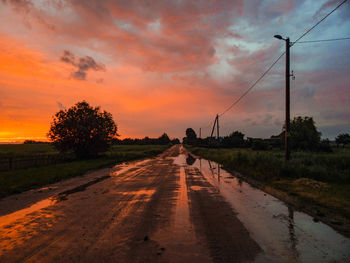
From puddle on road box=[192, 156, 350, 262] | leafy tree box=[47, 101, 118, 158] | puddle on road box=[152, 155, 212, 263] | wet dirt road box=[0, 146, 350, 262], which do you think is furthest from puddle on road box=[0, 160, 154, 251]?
leafy tree box=[47, 101, 118, 158]

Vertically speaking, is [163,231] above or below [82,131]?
below

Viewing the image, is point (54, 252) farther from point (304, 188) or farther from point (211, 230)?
point (304, 188)

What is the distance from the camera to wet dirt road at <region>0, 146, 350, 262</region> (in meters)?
3.96

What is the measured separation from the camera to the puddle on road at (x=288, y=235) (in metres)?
3.96

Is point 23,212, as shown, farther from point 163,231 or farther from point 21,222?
point 163,231

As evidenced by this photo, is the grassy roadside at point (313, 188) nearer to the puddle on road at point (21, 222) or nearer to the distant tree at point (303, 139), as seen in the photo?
the puddle on road at point (21, 222)

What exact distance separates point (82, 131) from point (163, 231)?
3111cm

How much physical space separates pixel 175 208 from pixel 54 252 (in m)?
3.79

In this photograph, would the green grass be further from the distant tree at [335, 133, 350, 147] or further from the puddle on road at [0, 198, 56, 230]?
the distant tree at [335, 133, 350, 147]

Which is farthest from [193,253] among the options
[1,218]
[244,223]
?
[1,218]

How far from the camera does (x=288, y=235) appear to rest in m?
4.95

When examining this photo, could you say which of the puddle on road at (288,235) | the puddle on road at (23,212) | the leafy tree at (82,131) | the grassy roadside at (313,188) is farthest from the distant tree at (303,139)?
the puddle on road at (23,212)

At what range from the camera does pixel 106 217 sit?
616 centimetres

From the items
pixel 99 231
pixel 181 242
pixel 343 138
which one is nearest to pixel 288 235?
pixel 181 242
